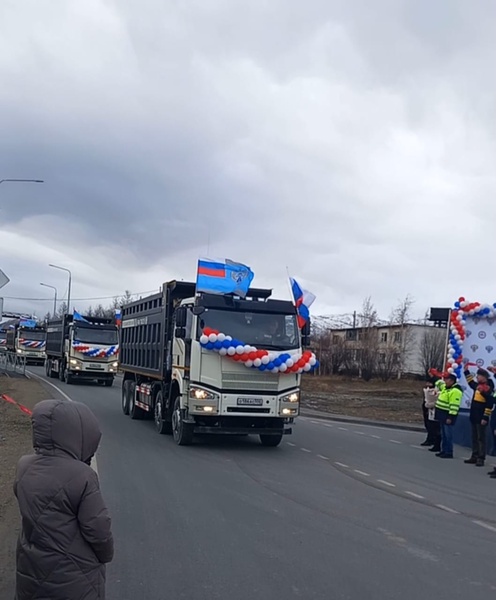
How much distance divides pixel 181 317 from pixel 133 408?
6698 mm

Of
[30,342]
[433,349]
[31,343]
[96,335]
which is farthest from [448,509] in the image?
[433,349]

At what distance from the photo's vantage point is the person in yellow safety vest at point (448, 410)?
14.4 meters

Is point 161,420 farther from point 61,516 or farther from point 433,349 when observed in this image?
point 433,349

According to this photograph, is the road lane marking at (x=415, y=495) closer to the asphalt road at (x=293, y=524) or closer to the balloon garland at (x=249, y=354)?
the asphalt road at (x=293, y=524)

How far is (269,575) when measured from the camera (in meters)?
5.83

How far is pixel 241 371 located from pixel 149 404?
485cm

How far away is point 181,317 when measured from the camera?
13.6 metres

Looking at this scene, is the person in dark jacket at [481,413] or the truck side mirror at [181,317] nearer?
the truck side mirror at [181,317]

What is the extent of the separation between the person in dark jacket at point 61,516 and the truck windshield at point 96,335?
29.0m

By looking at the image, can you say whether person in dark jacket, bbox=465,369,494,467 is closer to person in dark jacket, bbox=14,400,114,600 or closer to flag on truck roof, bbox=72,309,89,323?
person in dark jacket, bbox=14,400,114,600

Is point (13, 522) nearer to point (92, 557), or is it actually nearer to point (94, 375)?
point (92, 557)

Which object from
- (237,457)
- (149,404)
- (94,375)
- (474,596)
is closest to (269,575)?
(474,596)

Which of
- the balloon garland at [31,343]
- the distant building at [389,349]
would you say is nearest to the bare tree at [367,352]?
the distant building at [389,349]

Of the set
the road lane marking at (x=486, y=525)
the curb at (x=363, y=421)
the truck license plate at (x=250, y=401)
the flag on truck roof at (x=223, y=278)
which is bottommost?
the curb at (x=363, y=421)
